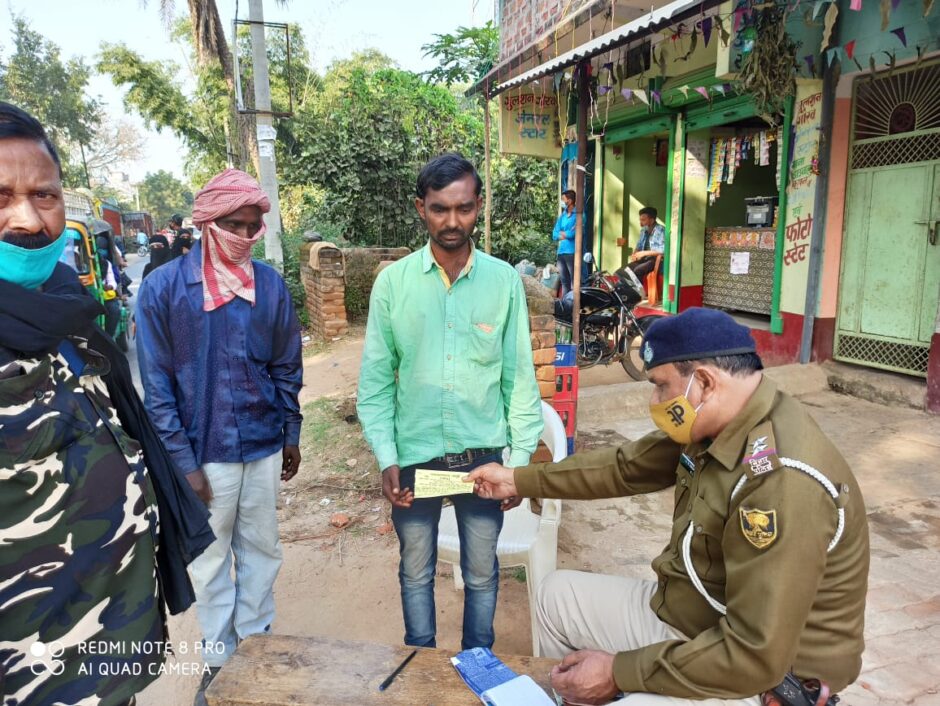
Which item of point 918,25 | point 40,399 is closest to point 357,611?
point 40,399

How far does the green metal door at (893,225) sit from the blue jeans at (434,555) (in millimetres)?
4940

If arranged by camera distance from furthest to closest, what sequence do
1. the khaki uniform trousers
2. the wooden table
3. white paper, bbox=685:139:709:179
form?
1. white paper, bbox=685:139:709:179
2. the khaki uniform trousers
3. the wooden table

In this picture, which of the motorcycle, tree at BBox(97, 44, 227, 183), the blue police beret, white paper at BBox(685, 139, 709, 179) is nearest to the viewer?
the blue police beret

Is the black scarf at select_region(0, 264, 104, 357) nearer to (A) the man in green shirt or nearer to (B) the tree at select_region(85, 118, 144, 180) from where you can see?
(A) the man in green shirt

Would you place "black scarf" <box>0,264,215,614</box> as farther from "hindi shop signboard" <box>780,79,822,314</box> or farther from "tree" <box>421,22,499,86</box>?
"tree" <box>421,22,499,86</box>

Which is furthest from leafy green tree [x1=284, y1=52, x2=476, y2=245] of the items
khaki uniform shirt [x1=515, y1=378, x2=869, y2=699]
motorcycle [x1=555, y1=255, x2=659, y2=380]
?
khaki uniform shirt [x1=515, y1=378, x2=869, y2=699]

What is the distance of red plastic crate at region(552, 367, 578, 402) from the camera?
13.6 ft

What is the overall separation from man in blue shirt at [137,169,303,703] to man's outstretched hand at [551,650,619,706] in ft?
4.22

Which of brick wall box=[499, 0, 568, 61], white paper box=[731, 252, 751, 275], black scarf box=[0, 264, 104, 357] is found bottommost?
white paper box=[731, 252, 751, 275]

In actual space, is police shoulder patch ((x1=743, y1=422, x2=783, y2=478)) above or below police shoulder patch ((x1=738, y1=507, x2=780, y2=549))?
above

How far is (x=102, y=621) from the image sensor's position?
138 centimetres

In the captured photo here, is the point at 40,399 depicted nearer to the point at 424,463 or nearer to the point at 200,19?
the point at 424,463

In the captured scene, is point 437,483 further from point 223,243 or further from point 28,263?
point 28,263

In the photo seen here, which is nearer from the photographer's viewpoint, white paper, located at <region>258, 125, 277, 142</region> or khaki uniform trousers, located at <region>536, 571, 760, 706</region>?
khaki uniform trousers, located at <region>536, 571, 760, 706</region>
